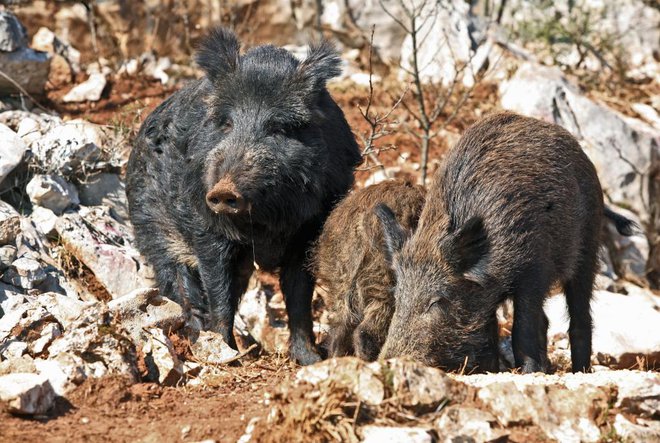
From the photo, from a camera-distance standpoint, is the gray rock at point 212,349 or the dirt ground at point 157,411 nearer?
the dirt ground at point 157,411

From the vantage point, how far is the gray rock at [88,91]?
9.98m

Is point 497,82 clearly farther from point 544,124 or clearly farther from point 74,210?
point 74,210

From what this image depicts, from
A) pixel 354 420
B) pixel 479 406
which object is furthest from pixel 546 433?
pixel 354 420

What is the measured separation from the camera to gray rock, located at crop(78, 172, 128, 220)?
817 centimetres

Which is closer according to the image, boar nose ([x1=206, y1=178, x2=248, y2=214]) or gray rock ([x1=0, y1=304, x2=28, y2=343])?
gray rock ([x1=0, y1=304, x2=28, y2=343])

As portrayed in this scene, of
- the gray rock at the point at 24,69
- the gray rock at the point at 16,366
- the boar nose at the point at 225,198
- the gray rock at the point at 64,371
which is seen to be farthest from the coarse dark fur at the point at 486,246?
the gray rock at the point at 24,69

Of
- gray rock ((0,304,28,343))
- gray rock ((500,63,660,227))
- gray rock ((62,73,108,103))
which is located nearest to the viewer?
gray rock ((0,304,28,343))

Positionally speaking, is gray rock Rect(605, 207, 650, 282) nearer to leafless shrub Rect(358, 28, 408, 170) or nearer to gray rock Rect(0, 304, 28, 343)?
leafless shrub Rect(358, 28, 408, 170)

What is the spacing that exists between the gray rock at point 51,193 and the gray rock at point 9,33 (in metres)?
1.75

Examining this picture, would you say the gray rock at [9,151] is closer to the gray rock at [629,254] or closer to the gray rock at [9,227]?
the gray rock at [9,227]

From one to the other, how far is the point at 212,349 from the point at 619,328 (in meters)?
3.42

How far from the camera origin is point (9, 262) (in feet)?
21.5

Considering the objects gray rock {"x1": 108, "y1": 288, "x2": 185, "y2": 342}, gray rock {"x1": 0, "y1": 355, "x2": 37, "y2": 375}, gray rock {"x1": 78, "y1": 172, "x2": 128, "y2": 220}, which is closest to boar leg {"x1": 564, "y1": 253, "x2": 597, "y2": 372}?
gray rock {"x1": 108, "y1": 288, "x2": 185, "y2": 342}

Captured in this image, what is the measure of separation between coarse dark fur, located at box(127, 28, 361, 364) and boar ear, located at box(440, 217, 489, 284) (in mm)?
1086
